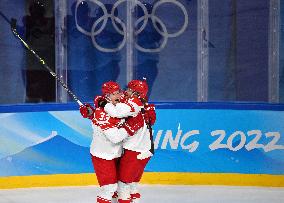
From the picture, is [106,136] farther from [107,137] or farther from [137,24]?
[137,24]

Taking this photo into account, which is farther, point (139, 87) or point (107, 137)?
point (139, 87)

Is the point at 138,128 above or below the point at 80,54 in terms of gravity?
below

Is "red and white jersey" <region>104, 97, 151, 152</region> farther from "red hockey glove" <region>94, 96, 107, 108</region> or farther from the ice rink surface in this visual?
the ice rink surface

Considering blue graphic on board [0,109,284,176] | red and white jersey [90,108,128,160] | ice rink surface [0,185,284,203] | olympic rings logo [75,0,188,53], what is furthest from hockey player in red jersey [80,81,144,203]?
olympic rings logo [75,0,188,53]

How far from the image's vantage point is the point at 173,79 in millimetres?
7125

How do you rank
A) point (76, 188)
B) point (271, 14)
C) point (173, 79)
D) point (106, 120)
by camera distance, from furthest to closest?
1. point (173, 79)
2. point (271, 14)
3. point (76, 188)
4. point (106, 120)

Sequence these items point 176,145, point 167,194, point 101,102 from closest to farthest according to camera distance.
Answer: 1. point 101,102
2. point 167,194
3. point 176,145

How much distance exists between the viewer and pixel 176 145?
17.8ft

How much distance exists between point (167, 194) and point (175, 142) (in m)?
0.62

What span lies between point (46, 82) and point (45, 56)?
0.31 meters

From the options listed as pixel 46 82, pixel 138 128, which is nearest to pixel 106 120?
pixel 138 128

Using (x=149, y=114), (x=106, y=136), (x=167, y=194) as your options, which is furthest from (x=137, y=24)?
(x=106, y=136)

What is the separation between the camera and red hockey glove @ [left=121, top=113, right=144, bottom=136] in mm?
3658

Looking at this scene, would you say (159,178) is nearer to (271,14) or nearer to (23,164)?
(23,164)
